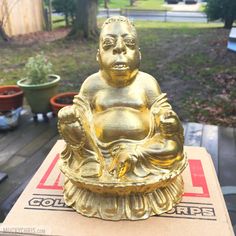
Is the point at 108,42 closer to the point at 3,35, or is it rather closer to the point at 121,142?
the point at 121,142

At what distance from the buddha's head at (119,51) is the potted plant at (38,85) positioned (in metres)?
1.58

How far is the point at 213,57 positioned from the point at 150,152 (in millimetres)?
3766

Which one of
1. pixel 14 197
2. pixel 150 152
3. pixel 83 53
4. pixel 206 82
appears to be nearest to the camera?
pixel 150 152

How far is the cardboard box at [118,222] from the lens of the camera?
4.27 ft

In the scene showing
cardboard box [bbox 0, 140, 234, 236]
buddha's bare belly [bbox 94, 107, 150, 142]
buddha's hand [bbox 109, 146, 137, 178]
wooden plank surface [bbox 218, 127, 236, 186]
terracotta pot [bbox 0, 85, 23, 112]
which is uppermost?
buddha's bare belly [bbox 94, 107, 150, 142]

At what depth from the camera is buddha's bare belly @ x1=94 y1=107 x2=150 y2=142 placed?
4.46 ft

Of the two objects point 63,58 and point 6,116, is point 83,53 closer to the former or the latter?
point 63,58

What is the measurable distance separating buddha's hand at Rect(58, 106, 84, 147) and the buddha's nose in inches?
11.0

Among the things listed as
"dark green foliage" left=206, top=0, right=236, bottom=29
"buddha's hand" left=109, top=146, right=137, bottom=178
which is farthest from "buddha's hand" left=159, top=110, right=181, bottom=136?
"dark green foliage" left=206, top=0, right=236, bottom=29

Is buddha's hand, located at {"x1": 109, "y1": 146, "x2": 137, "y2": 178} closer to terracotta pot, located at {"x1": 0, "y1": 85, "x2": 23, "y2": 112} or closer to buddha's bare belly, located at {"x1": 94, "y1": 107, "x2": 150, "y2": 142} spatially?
buddha's bare belly, located at {"x1": 94, "y1": 107, "x2": 150, "y2": 142}

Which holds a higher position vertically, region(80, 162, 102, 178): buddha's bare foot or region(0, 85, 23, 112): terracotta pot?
region(80, 162, 102, 178): buddha's bare foot

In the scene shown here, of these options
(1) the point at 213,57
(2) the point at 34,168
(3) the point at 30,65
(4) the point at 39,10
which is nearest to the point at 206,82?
(1) the point at 213,57

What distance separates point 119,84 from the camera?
1.42 metres

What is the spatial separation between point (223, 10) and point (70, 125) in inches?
250
